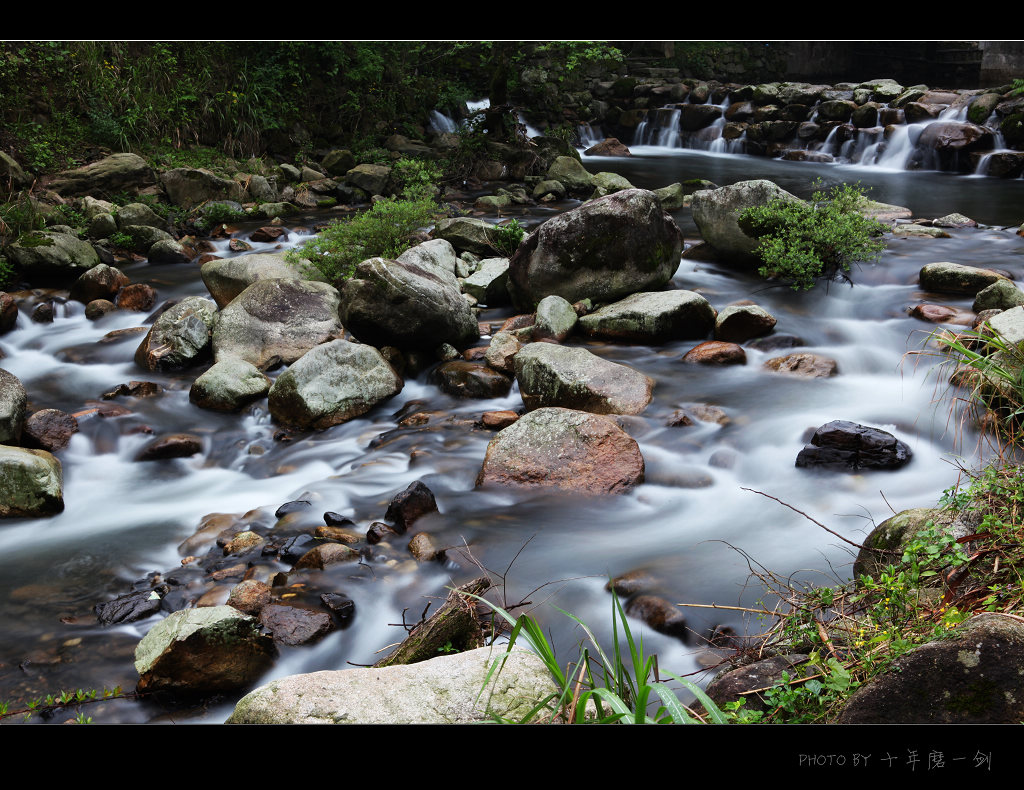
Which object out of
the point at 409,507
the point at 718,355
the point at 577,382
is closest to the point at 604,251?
the point at 718,355

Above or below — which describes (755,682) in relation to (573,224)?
below

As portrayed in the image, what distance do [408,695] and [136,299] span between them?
7.75 m

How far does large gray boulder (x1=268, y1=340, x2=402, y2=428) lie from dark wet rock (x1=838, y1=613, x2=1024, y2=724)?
185 inches

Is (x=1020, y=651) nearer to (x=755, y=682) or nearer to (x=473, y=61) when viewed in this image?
(x=755, y=682)

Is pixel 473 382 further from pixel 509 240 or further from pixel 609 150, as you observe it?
pixel 609 150

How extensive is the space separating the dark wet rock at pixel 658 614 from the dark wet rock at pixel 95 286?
756cm

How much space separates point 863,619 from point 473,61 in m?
15.1

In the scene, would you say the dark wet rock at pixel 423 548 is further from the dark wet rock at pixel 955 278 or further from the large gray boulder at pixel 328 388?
the dark wet rock at pixel 955 278

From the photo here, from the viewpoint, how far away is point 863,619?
249 centimetres

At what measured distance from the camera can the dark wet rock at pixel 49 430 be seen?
556cm

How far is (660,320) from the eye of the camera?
6.89m

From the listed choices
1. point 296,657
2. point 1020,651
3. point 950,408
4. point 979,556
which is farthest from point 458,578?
point 950,408

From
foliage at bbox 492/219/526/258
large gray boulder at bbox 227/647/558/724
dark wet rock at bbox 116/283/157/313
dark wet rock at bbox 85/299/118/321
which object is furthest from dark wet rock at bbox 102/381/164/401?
large gray boulder at bbox 227/647/558/724

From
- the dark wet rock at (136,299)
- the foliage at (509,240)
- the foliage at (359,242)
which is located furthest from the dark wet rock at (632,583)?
the dark wet rock at (136,299)
